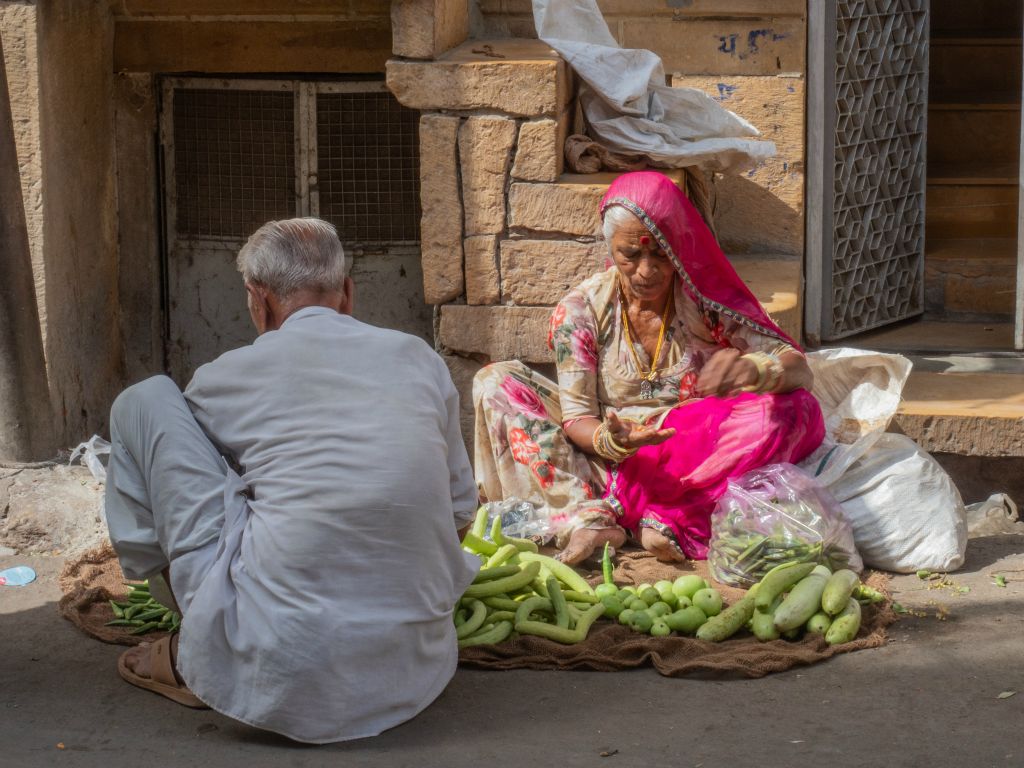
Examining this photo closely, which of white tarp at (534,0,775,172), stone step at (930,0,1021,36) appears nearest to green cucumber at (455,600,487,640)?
white tarp at (534,0,775,172)

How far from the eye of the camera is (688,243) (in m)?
4.33

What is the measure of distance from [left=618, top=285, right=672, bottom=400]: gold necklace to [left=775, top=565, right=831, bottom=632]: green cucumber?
0.98 metres

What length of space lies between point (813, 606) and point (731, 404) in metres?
0.89

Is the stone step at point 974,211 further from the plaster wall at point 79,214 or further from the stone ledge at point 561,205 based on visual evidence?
the plaster wall at point 79,214

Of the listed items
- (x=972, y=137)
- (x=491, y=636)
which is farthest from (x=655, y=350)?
(x=972, y=137)

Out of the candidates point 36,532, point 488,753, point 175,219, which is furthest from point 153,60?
point 488,753

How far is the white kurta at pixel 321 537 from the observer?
9.82ft

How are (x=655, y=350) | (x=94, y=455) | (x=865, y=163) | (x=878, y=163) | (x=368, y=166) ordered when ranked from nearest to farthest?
1. (x=655, y=350)
2. (x=94, y=455)
3. (x=865, y=163)
4. (x=878, y=163)
5. (x=368, y=166)

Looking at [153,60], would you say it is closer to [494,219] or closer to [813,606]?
[494,219]

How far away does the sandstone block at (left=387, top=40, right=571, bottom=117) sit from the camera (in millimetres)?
4930

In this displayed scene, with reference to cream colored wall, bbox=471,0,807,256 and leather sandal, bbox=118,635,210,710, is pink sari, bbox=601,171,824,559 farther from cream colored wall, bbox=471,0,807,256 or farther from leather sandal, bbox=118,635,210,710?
leather sandal, bbox=118,635,210,710

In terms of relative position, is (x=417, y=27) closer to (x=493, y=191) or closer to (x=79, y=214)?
(x=493, y=191)

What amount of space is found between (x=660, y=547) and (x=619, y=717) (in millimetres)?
1176

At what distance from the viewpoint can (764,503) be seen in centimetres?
422
